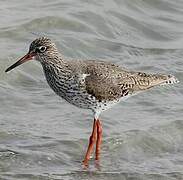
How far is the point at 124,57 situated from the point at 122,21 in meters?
1.65

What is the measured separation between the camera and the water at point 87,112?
8.88 m

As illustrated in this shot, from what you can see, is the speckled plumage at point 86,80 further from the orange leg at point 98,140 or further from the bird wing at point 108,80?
the orange leg at point 98,140

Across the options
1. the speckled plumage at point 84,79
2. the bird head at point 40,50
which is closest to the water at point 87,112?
the speckled plumage at point 84,79

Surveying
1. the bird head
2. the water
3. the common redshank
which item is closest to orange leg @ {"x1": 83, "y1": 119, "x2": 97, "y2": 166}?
the common redshank

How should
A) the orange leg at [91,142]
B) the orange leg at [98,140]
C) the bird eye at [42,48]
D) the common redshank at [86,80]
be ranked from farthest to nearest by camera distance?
the orange leg at [98,140]
the orange leg at [91,142]
the bird eye at [42,48]
the common redshank at [86,80]

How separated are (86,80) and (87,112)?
176 centimetres

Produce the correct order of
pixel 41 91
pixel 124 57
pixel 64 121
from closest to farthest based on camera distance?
pixel 64 121, pixel 41 91, pixel 124 57

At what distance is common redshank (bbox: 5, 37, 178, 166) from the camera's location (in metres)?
8.80

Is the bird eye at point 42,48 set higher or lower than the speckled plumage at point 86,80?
higher

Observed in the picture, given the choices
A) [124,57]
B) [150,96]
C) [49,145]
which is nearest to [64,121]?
[49,145]

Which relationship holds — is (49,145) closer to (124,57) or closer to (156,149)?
(156,149)

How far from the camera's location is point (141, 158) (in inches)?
364

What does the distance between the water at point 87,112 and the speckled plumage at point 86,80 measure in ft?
2.49

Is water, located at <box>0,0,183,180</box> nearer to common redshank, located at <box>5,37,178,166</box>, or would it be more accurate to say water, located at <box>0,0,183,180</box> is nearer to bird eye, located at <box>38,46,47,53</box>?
common redshank, located at <box>5,37,178,166</box>
